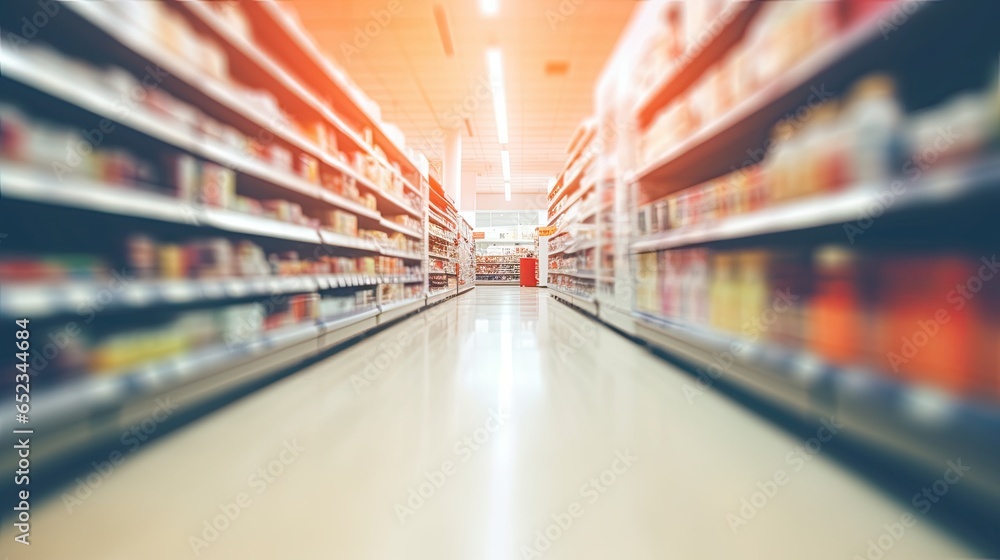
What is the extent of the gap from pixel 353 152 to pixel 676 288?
2723mm

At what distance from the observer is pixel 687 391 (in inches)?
66.5

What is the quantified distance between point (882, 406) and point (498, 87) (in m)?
7.43

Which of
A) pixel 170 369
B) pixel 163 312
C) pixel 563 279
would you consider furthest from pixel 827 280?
pixel 563 279

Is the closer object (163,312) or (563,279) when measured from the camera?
(163,312)

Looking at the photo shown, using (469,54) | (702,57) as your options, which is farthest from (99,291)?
(469,54)

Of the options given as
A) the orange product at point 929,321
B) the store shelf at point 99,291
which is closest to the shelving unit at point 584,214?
the orange product at point 929,321

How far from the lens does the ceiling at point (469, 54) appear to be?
519 centimetres

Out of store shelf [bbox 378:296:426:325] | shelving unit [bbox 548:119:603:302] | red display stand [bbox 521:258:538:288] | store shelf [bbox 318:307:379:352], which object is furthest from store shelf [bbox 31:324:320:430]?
red display stand [bbox 521:258:538:288]

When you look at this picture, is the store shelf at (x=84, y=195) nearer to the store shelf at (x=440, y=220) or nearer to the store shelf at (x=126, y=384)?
the store shelf at (x=126, y=384)

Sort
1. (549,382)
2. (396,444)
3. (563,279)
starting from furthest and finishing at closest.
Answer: (563,279) → (549,382) → (396,444)

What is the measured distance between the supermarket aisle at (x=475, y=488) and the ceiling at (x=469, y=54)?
5385mm

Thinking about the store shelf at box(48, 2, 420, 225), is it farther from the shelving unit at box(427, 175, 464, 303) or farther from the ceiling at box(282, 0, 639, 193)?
the ceiling at box(282, 0, 639, 193)

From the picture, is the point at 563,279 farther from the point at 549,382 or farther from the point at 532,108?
the point at 549,382

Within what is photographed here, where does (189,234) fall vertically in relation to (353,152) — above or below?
below
